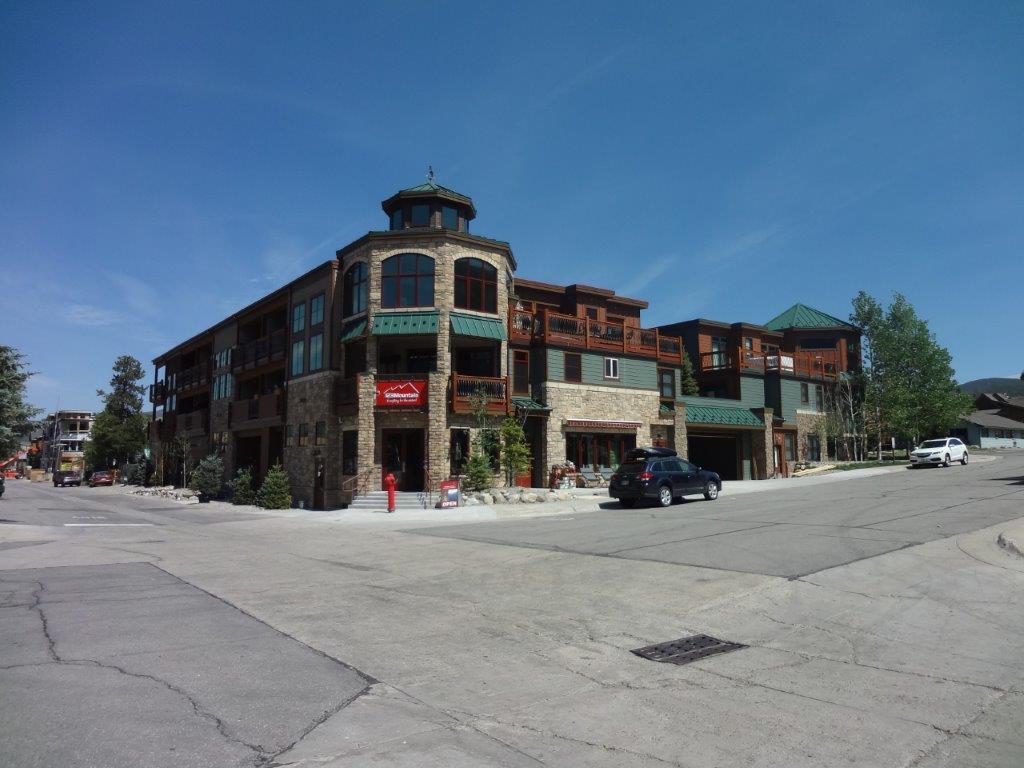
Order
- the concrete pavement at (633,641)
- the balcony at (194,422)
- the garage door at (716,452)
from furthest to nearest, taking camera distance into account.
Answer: the balcony at (194,422)
the garage door at (716,452)
the concrete pavement at (633,641)

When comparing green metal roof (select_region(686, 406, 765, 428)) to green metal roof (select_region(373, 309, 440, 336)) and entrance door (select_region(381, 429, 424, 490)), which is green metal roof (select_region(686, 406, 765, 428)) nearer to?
entrance door (select_region(381, 429, 424, 490))

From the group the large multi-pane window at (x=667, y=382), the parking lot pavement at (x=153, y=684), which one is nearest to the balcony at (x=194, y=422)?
the large multi-pane window at (x=667, y=382)

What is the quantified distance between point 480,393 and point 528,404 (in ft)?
10.5

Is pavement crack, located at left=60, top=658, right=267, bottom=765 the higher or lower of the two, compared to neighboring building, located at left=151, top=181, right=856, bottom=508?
lower

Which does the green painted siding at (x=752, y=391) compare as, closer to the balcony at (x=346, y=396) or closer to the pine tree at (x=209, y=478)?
the balcony at (x=346, y=396)

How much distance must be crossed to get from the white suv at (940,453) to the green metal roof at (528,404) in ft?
71.1

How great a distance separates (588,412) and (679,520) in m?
14.6

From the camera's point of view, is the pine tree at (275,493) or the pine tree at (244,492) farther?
the pine tree at (244,492)

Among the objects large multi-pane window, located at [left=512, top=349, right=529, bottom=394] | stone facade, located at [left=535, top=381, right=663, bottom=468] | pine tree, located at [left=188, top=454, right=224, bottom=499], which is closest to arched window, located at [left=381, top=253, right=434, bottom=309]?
large multi-pane window, located at [left=512, top=349, right=529, bottom=394]

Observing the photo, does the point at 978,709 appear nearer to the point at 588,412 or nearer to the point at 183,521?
the point at 183,521

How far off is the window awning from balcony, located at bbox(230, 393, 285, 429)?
580 inches

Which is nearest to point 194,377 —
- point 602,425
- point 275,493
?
point 275,493

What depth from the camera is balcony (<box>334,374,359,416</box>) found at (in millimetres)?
28744

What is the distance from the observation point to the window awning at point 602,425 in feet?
106
